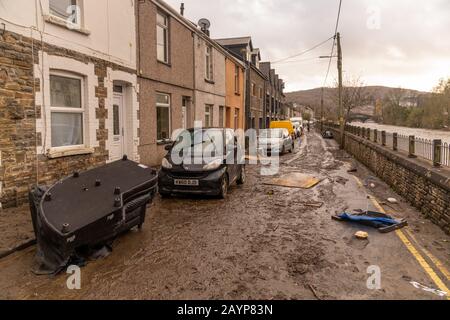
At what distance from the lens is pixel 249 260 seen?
4.60 metres

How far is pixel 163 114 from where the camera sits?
45.7ft

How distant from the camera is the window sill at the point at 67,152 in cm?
765

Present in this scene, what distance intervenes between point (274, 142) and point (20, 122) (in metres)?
15.0

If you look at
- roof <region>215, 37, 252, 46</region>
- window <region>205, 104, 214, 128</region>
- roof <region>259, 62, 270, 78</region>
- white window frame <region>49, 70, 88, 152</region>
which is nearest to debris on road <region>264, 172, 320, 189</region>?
white window frame <region>49, 70, 88, 152</region>

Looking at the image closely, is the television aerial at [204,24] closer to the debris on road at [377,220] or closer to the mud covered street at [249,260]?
the mud covered street at [249,260]

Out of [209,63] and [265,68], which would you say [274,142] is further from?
[265,68]

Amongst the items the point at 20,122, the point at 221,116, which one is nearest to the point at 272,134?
the point at 221,116

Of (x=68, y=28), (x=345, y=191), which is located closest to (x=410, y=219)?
(x=345, y=191)

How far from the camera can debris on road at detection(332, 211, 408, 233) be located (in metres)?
6.04

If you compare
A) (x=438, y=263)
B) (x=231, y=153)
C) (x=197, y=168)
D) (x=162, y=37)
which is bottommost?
(x=438, y=263)

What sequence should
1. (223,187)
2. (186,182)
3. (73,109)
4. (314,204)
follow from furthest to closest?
(73,109)
(223,187)
(186,182)
(314,204)

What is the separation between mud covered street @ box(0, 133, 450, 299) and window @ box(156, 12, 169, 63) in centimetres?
826
